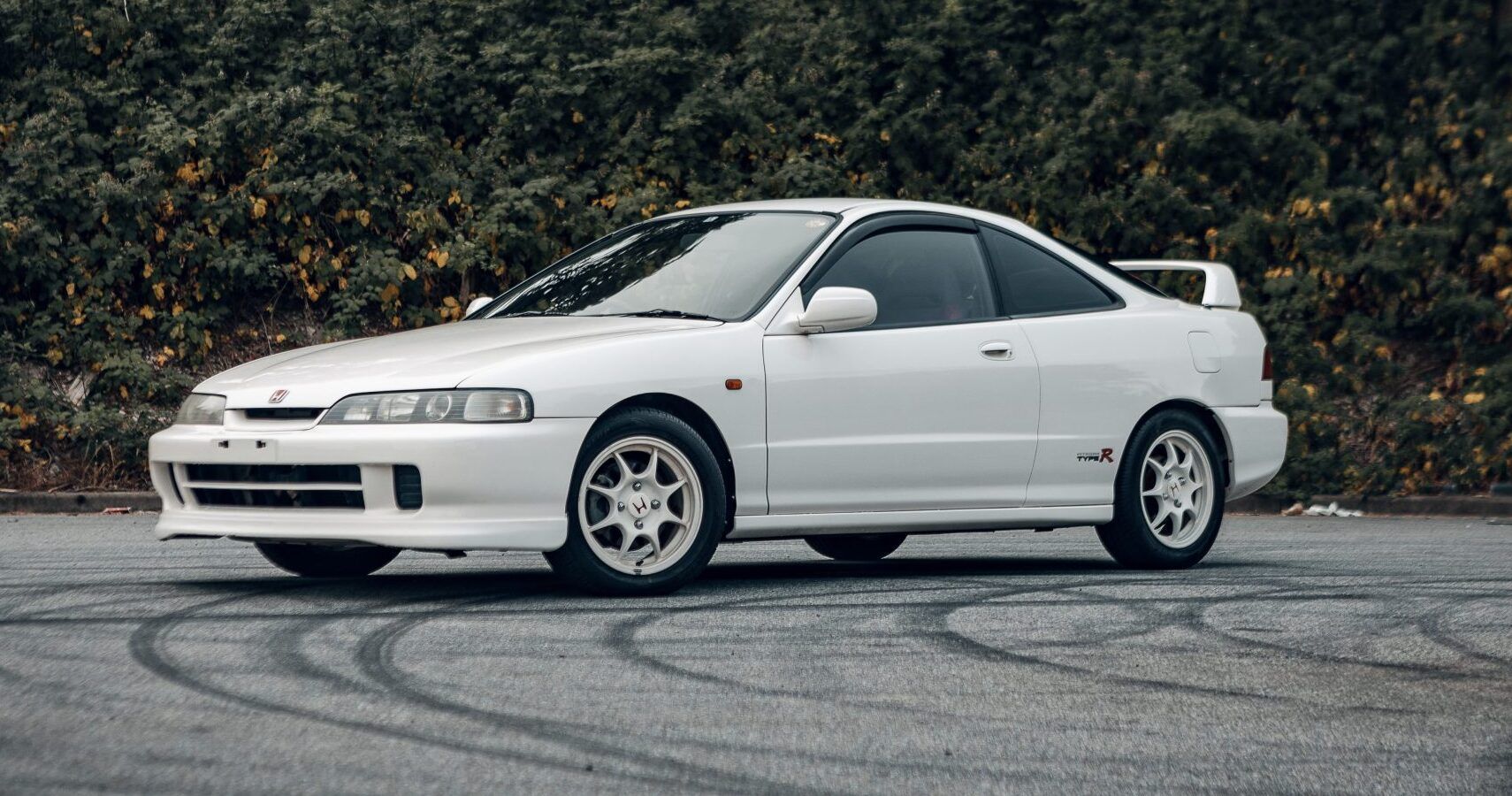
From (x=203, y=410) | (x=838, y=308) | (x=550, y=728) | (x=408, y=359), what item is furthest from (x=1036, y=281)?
(x=550, y=728)

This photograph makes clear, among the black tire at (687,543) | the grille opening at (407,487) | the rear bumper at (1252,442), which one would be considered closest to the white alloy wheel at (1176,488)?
the rear bumper at (1252,442)

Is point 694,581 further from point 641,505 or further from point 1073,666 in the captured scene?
point 1073,666

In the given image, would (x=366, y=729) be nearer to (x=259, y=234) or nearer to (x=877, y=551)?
(x=877, y=551)

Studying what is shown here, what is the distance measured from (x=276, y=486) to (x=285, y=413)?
0.26 meters

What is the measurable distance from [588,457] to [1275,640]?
239 cm

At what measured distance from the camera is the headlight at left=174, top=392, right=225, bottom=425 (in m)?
7.20

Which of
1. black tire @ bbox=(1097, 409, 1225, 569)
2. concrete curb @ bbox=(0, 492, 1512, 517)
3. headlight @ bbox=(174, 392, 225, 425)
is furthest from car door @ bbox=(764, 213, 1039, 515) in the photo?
concrete curb @ bbox=(0, 492, 1512, 517)

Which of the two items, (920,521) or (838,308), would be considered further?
(920,521)

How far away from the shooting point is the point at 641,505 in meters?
7.06

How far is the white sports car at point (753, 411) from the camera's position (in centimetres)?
677

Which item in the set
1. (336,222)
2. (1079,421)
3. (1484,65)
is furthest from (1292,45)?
(1079,421)

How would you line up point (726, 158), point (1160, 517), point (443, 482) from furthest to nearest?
point (726, 158), point (1160, 517), point (443, 482)

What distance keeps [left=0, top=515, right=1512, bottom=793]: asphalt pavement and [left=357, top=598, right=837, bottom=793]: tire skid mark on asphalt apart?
13 mm

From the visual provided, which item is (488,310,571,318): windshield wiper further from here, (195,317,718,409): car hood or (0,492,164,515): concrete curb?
(0,492,164,515): concrete curb
